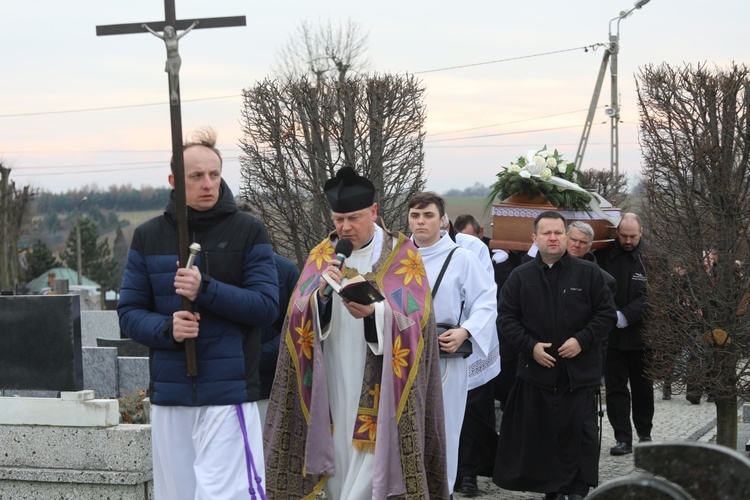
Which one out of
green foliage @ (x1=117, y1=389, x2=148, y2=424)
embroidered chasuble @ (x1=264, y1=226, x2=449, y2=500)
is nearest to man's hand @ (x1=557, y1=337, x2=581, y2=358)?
embroidered chasuble @ (x1=264, y1=226, x2=449, y2=500)

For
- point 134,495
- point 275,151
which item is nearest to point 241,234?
point 134,495

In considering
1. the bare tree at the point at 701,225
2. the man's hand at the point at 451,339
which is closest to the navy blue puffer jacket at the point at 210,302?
the man's hand at the point at 451,339

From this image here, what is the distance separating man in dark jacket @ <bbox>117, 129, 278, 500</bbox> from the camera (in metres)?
5.30

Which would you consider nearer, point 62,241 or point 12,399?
point 12,399

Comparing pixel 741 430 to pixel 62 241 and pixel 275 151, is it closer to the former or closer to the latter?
pixel 275 151

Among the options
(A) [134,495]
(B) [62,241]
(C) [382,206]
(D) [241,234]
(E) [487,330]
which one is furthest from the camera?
(B) [62,241]

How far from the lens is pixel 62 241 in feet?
363

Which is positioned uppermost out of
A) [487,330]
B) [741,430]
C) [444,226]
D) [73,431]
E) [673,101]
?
[673,101]

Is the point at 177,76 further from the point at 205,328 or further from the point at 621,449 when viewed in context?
the point at 621,449

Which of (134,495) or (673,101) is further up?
(673,101)

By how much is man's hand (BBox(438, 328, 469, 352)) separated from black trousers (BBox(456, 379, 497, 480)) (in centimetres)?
163

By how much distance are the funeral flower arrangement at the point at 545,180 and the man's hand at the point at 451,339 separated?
10.2 ft

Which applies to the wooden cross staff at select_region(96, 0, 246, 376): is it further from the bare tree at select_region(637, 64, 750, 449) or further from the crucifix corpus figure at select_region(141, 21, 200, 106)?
the bare tree at select_region(637, 64, 750, 449)

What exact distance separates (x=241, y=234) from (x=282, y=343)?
3.60 ft
